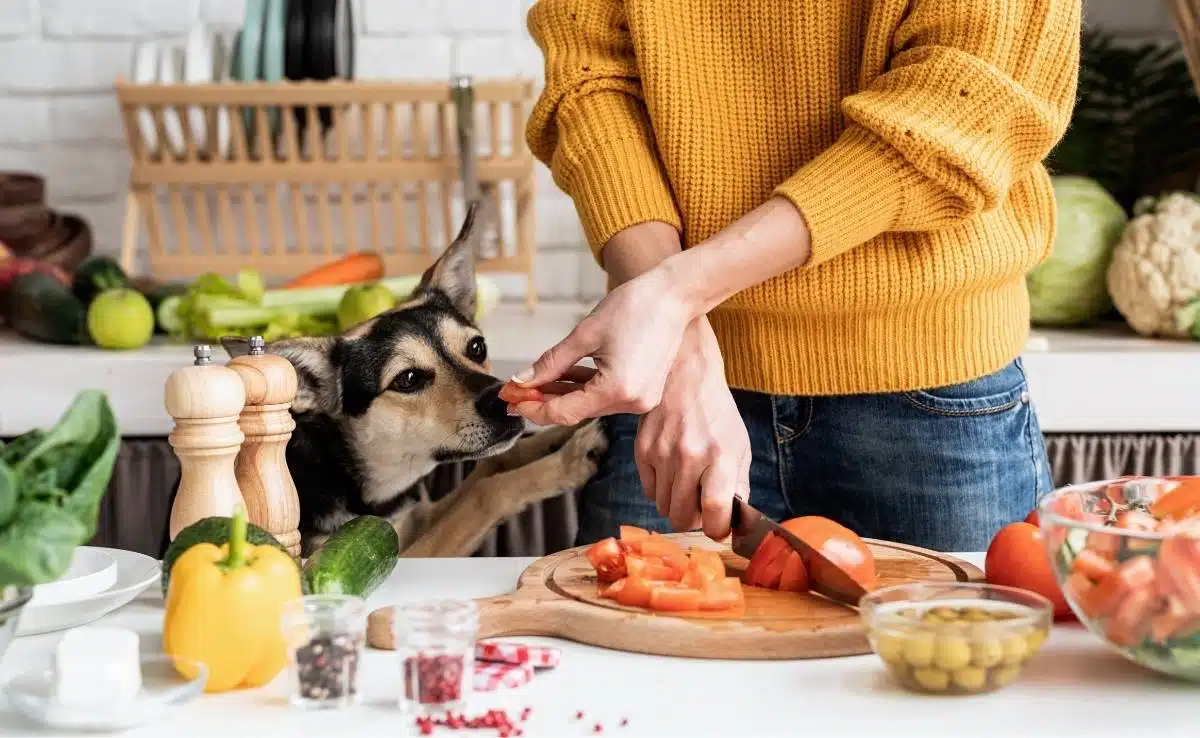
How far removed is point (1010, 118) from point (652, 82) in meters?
0.38

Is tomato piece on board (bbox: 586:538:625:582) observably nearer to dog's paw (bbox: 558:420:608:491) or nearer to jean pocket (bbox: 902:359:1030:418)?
jean pocket (bbox: 902:359:1030:418)

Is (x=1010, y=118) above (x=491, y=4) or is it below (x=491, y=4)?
below

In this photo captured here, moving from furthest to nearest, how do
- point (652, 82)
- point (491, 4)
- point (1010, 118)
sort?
point (491, 4), point (652, 82), point (1010, 118)

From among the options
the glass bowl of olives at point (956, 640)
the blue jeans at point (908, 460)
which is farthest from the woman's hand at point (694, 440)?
the glass bowl of olives at point (956, 640)

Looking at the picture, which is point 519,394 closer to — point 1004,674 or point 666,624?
point 666,624

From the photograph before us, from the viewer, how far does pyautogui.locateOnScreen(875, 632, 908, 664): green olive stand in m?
0.86

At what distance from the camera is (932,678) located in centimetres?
86

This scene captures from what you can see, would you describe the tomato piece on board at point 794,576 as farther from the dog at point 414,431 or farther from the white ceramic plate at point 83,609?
the dog at point 414,431

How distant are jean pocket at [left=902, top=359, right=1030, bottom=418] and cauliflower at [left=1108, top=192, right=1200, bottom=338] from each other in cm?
95

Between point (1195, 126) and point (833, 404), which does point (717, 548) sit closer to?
point (833, 404)

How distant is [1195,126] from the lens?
8.51 feet

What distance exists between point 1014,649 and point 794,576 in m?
0.26

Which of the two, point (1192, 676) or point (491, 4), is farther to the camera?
point (491, 4)

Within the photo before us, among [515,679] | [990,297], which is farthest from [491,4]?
[515,679]
